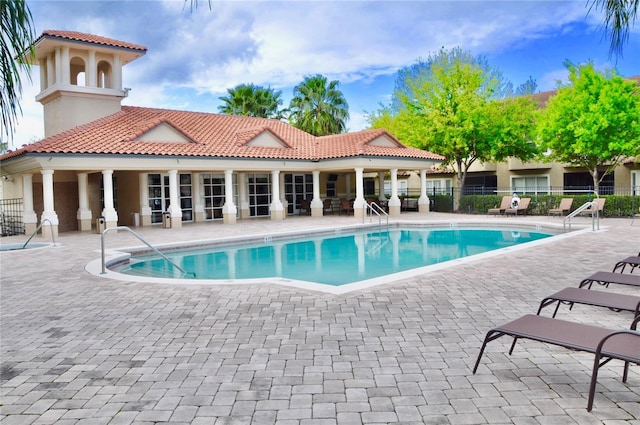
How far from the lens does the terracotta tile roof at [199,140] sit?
19891mm

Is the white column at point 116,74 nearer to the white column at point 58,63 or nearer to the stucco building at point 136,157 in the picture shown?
the stucco building at point 136,157

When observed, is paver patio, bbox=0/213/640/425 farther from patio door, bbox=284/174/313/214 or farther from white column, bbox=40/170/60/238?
patio door, bbox=284/174/313/214

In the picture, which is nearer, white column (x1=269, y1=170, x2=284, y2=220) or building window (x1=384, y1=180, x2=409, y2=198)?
white column (x1=269, y1=170, x2=284, y2=220)

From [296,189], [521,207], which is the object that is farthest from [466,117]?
[296,189]

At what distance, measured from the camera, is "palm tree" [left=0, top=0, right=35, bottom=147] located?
9.07ft

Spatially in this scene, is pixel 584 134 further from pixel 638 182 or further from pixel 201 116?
pixel 201 116

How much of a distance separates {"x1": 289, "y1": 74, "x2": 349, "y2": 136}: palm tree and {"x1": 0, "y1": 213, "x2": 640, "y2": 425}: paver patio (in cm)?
3233

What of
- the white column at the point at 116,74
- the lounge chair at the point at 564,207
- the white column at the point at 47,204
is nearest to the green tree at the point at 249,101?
the white column at the point at 116,74

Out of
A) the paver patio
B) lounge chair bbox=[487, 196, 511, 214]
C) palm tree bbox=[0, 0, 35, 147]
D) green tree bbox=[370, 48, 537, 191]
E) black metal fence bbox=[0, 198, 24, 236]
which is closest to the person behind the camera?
palm tree bbox=[0, 0, 35, 147]

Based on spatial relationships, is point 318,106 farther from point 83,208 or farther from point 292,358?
point 292,358

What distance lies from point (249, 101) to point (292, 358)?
37959mm

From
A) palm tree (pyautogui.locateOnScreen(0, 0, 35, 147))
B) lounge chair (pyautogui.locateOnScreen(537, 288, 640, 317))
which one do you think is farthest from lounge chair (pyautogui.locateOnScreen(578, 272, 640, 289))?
palm tree (pyautogui.locateOnScreen(0, 0, 35, 147))

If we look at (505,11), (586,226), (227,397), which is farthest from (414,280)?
(505,11)

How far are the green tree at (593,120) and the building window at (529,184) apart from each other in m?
10.1
